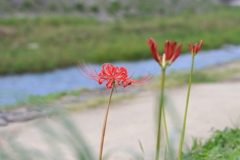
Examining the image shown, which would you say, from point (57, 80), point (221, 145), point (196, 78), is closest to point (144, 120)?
point (221, 145)

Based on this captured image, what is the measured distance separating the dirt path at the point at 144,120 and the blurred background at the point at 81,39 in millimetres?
2151

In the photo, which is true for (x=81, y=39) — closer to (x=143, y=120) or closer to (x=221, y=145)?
(x=143, y=120)

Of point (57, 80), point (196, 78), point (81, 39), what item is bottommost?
point (196, 78)

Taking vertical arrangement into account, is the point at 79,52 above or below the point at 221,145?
above

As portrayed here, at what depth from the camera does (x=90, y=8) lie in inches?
809

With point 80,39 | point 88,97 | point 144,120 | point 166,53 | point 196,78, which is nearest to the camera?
point 166,53

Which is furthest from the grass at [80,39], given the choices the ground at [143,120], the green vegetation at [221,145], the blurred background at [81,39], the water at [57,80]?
the green vegetation at [221,145]

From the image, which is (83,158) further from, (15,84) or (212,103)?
(15,84)

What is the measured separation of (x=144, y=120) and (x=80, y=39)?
31.7ft

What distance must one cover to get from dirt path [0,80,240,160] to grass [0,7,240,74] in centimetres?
509

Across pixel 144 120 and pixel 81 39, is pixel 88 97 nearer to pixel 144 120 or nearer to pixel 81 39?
pixel 144 120

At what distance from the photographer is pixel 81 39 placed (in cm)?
1412

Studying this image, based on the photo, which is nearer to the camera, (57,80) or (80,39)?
(57,80)

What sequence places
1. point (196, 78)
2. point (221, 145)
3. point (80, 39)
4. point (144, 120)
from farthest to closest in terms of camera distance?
point (80, 39) → point (196, 78) → point (144, 120) → point (221, 145)
